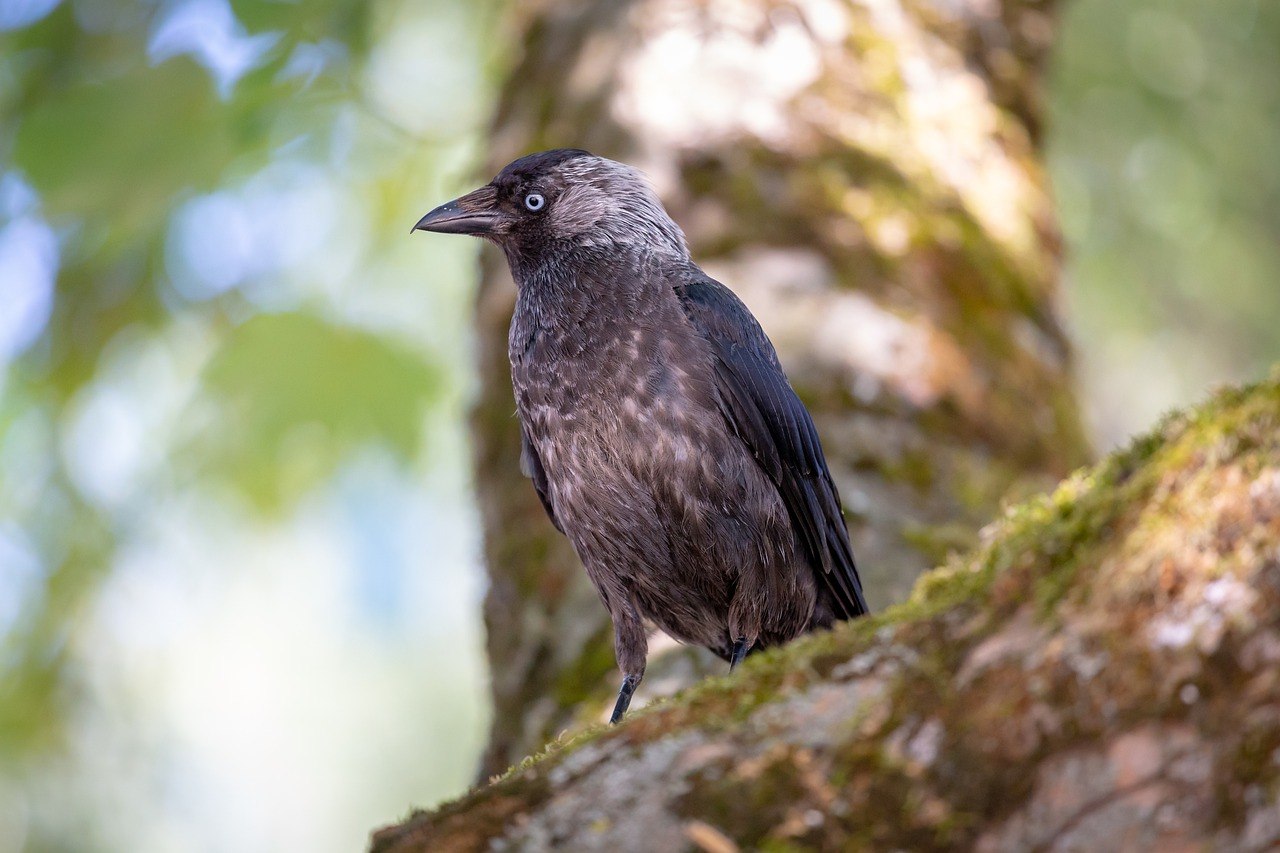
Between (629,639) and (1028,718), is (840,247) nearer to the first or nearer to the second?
(629,639)

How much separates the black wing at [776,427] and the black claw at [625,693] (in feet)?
2.14

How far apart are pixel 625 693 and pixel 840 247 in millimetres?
→ 1900

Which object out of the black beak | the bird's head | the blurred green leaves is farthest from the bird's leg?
the blurred green leaves

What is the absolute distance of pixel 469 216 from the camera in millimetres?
4422

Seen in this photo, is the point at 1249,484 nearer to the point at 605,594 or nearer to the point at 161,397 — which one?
the point at 605,594

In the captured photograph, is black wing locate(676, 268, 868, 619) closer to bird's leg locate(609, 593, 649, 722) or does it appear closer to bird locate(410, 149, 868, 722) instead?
bird locate(410, 149, 868, 722)

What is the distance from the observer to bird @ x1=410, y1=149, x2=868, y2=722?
363 centimetres

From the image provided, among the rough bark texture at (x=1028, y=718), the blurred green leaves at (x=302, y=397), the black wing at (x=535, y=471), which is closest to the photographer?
the rough bark texture at (x=1028, y=718)

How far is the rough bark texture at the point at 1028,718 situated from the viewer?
4.84 ft

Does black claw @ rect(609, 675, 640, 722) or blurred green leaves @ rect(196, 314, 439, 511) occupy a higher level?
blurred green leaves @ rect(196, 314, 439, 511)

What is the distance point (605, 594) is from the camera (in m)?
3.85

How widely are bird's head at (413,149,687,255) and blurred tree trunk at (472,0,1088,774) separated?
336 mm

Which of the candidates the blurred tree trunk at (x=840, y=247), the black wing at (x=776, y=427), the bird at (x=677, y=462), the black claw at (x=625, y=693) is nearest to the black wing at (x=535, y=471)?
the bird at (x=677, y=462)

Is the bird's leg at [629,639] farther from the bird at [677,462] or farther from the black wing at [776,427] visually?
the black wing at [776,427]
